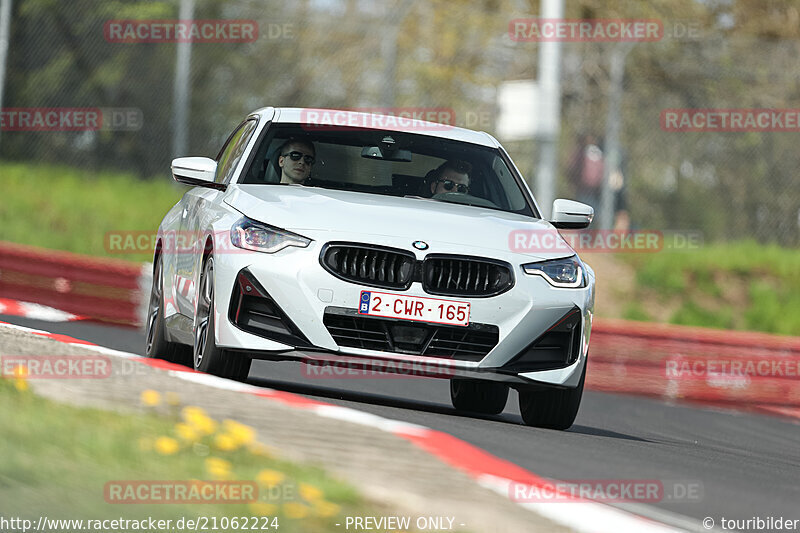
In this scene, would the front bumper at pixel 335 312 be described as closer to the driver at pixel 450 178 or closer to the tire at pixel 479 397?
the driver at pixel 450 178

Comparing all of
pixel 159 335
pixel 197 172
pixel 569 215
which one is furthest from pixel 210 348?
pixel 569 215

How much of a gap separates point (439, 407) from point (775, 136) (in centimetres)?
1235

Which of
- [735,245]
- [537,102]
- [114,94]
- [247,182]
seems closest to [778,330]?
[735,245]

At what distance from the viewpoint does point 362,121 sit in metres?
9.56

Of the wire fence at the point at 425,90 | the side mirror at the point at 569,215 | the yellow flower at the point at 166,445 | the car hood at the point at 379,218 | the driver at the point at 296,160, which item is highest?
the wire fence at the point at 425,90

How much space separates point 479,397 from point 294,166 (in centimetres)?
223

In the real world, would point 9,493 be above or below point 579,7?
below

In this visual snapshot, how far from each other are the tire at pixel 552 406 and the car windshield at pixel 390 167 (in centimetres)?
114

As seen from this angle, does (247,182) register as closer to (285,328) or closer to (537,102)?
(285,328)

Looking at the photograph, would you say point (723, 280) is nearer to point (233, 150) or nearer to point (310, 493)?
point (233, 150)

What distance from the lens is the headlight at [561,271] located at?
8.22 m

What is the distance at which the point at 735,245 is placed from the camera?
21.3 metres

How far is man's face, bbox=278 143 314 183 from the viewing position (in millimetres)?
9047

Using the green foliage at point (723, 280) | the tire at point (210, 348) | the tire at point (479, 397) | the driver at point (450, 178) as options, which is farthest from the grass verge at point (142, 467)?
the green foliage at point (723, 280)
